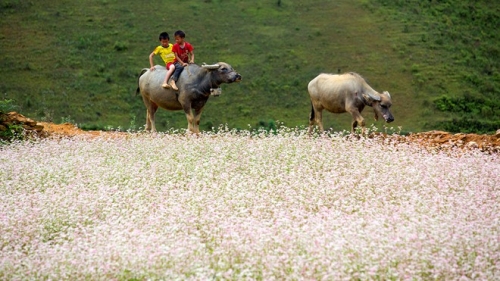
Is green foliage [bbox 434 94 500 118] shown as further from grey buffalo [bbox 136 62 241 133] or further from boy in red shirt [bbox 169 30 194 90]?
boy in red shirt [bbox 169 30 194 90]

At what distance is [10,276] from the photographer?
977 centimetres

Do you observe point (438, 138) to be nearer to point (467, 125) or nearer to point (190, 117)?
point (190, 117)

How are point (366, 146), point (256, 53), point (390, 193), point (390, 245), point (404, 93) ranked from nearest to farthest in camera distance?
1. point (390, 245)
2. point (390, 193)
3. point (366, 146)
4. point (404, 93)
5. point (256, 53)

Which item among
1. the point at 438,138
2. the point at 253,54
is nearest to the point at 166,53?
the point at 438,138

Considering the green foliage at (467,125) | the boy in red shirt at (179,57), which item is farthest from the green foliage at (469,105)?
the boy in red shirt at (179,57)

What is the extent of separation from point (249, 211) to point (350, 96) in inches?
382

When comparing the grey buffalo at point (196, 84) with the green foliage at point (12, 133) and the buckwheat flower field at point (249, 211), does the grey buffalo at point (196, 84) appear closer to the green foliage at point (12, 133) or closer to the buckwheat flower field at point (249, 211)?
the buckwheat flower field at point (249, 211)

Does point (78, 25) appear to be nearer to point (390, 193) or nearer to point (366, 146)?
point (366, 146)

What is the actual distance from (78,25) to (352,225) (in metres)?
49.4

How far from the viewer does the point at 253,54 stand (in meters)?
55.7

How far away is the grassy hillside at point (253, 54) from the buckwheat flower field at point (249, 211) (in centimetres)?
2935

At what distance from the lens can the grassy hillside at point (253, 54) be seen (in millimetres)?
48875

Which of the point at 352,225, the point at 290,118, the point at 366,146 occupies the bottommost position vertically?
the point at 290,118

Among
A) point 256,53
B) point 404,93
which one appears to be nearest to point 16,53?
point 256,53
